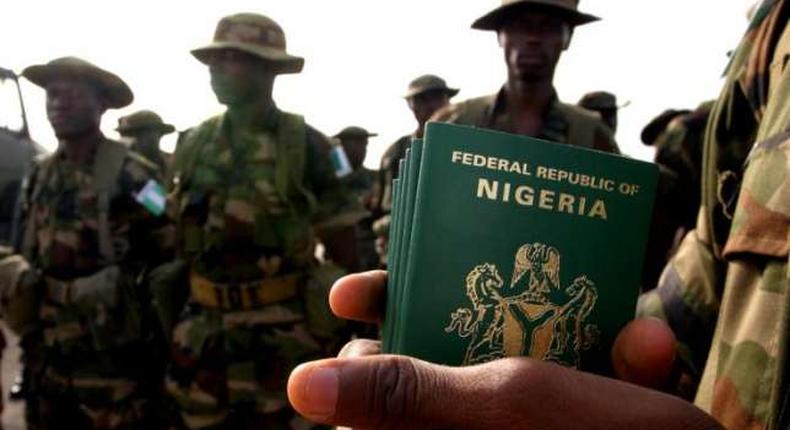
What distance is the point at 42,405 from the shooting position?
421 cm

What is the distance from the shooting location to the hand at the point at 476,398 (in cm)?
70

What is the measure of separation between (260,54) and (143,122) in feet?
19.0

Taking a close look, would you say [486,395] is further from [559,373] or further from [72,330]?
[72,330]

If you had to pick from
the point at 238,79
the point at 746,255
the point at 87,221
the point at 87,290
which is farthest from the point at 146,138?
the point at 746,255

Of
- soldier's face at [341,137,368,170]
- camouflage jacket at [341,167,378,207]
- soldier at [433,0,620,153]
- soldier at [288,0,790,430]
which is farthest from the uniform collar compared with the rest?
soldier's face at [341,137,368,170]

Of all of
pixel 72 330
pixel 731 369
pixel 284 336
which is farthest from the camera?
pixel 72 330

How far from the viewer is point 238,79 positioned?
3902 millimetres

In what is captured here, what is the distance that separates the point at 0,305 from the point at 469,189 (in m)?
4.04

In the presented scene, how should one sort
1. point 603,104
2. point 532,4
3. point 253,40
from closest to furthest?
1. point 532,4
2. point 253,40
3. point 603,104

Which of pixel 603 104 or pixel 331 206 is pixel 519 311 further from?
pixel 603 104

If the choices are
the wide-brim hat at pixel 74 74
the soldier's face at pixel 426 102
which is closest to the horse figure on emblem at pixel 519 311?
the wide-brim hat at pixel 74 74

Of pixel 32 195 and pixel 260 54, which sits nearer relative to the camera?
pixel 260 54

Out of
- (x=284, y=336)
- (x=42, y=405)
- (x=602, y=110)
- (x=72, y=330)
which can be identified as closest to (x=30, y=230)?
(x=72, y=330)

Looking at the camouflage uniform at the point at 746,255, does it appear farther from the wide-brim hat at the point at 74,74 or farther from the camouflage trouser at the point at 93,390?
the wide-brim hat at the point at 74,74
